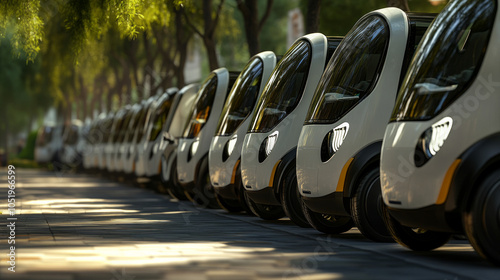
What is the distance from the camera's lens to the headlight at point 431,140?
8477 millimetres

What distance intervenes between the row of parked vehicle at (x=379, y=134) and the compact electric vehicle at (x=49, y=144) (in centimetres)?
3663

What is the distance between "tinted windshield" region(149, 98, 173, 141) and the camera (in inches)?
910

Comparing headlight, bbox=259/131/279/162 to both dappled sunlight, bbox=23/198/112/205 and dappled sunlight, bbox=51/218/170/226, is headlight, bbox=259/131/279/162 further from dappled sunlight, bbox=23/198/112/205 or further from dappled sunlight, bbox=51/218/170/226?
dappled sunlight, bbox=23/198/112/205

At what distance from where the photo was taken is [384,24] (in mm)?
10742

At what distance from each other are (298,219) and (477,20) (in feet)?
15.0

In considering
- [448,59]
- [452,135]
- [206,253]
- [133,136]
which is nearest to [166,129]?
[133,136]

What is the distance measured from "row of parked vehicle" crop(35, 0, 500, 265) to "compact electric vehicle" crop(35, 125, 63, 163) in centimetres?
3663

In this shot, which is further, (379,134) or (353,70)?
(353,70)

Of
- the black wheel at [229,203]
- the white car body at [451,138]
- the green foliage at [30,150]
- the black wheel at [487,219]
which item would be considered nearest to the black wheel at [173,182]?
the black wheel at [229,203]

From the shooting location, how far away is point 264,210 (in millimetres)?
14125

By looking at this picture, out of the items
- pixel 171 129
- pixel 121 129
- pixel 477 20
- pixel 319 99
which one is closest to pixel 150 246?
pixel 319 99

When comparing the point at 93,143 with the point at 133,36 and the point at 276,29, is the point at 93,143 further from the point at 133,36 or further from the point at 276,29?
the point at 133,36

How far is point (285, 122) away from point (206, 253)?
3.70 meters

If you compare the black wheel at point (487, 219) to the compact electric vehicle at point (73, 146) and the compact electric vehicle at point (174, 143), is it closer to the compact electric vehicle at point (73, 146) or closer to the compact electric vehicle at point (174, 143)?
the compact electric vehicle at point (174, 143)
